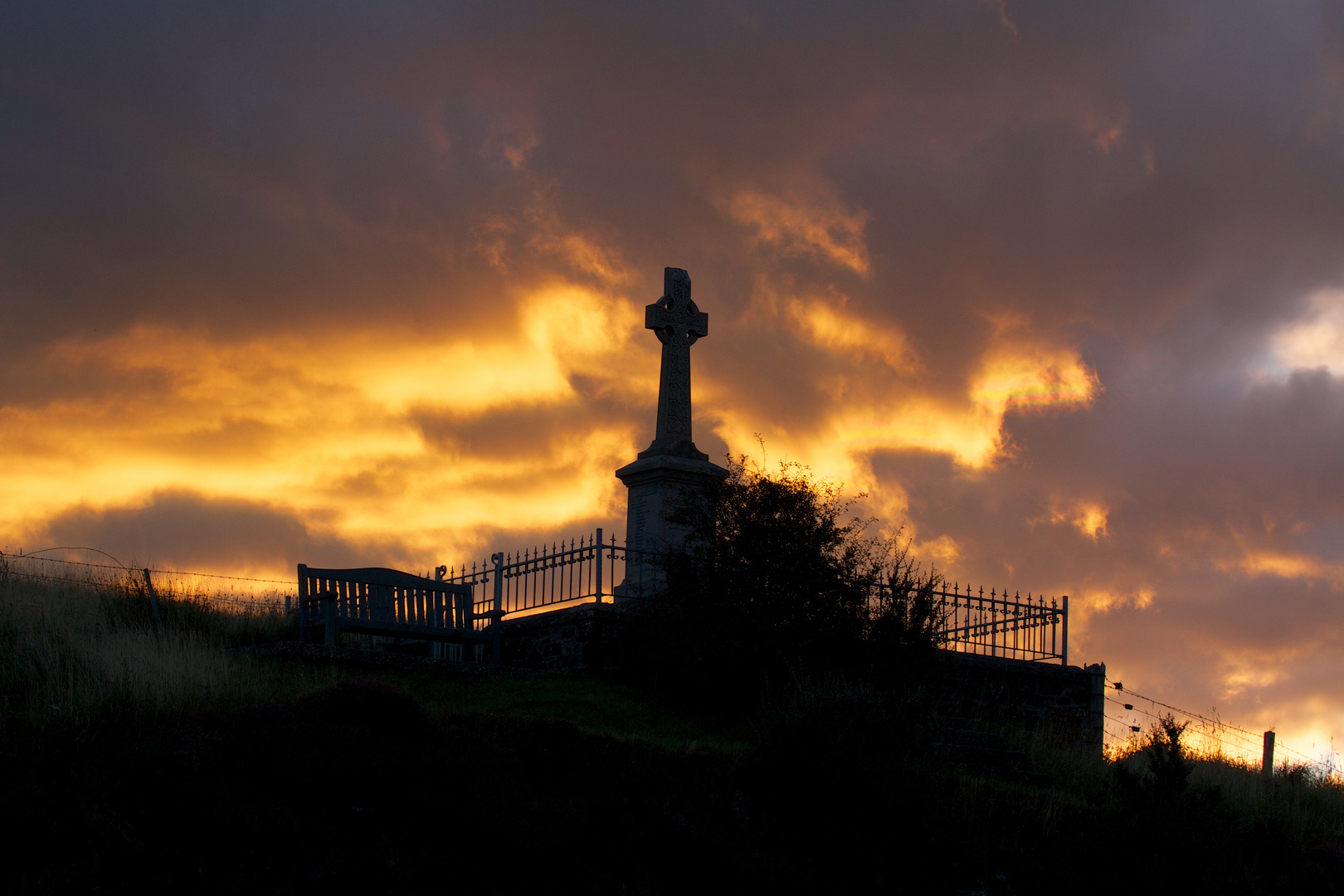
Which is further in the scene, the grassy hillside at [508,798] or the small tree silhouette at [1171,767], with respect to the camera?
the small tree silhouette at [1171,767]

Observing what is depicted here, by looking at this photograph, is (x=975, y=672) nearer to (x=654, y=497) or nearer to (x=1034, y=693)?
(x=1034, y=693)

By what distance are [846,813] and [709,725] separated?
3.76 metres

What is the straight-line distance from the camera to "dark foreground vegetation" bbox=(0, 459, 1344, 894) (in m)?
8.35

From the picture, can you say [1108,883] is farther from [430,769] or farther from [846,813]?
[430,769]

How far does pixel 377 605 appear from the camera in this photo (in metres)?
14.4

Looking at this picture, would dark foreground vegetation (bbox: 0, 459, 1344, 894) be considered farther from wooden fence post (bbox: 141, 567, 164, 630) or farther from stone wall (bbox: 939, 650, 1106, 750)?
stone wall (bbox: 939, 650, 1106, 750)

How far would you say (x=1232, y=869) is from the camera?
10758mm

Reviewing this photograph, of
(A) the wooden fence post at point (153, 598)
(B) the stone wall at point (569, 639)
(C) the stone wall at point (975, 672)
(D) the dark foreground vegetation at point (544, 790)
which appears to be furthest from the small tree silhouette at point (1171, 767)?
(A) the wooden fence post at point (153, 598)

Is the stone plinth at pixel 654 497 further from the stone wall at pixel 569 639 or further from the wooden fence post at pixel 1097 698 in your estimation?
the wooden fence post at pixel 1097 698

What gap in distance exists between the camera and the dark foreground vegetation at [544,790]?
8.35 m

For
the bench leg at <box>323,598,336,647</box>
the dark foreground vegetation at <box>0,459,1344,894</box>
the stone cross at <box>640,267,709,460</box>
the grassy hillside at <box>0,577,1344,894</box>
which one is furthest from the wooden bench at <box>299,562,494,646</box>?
the stone cross at <box>640,267,709,460</box>

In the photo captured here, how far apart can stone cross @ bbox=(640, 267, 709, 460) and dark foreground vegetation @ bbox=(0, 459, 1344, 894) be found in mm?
4478

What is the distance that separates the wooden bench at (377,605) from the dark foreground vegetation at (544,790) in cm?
89

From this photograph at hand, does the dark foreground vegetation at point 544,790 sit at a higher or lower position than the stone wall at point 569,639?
lower
